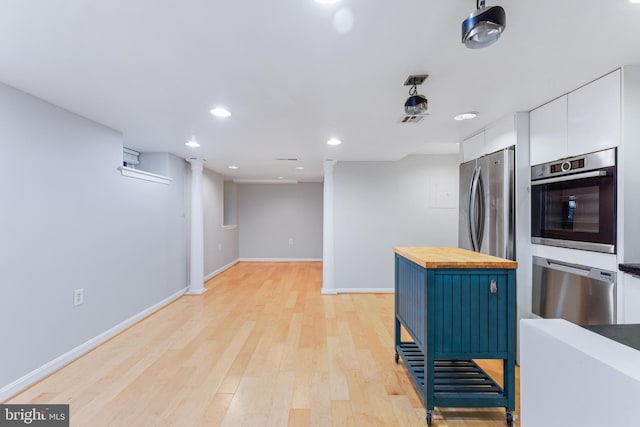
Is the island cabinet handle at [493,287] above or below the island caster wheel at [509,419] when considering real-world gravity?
above

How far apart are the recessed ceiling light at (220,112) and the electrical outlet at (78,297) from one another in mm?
1919

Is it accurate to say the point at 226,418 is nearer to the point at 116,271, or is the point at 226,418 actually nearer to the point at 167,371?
the point at 167,371

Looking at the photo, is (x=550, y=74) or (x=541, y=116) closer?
(x=550, y=74)

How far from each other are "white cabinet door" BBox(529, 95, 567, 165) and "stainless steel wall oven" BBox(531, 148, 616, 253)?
3.2 inches

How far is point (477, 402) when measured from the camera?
1.84 m

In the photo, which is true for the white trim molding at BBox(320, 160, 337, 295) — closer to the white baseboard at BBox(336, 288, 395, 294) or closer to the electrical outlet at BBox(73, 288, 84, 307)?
the white baseboard at BBox(336, 288, 395, 294)

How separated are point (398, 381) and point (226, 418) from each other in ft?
4.05

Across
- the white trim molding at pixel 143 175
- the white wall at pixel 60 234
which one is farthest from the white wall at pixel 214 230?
the white wall at pixel 60 234

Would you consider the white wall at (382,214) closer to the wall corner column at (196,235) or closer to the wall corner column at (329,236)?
the wall corner column at (329,236)

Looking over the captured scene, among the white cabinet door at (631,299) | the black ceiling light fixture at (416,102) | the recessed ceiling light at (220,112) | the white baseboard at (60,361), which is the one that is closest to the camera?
the white cabinet door at (631,299)

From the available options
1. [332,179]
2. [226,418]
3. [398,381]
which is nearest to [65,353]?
[226,418]

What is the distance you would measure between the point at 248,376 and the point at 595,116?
2.99m

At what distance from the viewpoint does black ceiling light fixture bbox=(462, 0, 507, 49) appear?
1102 mm

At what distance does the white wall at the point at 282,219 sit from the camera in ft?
26.2
